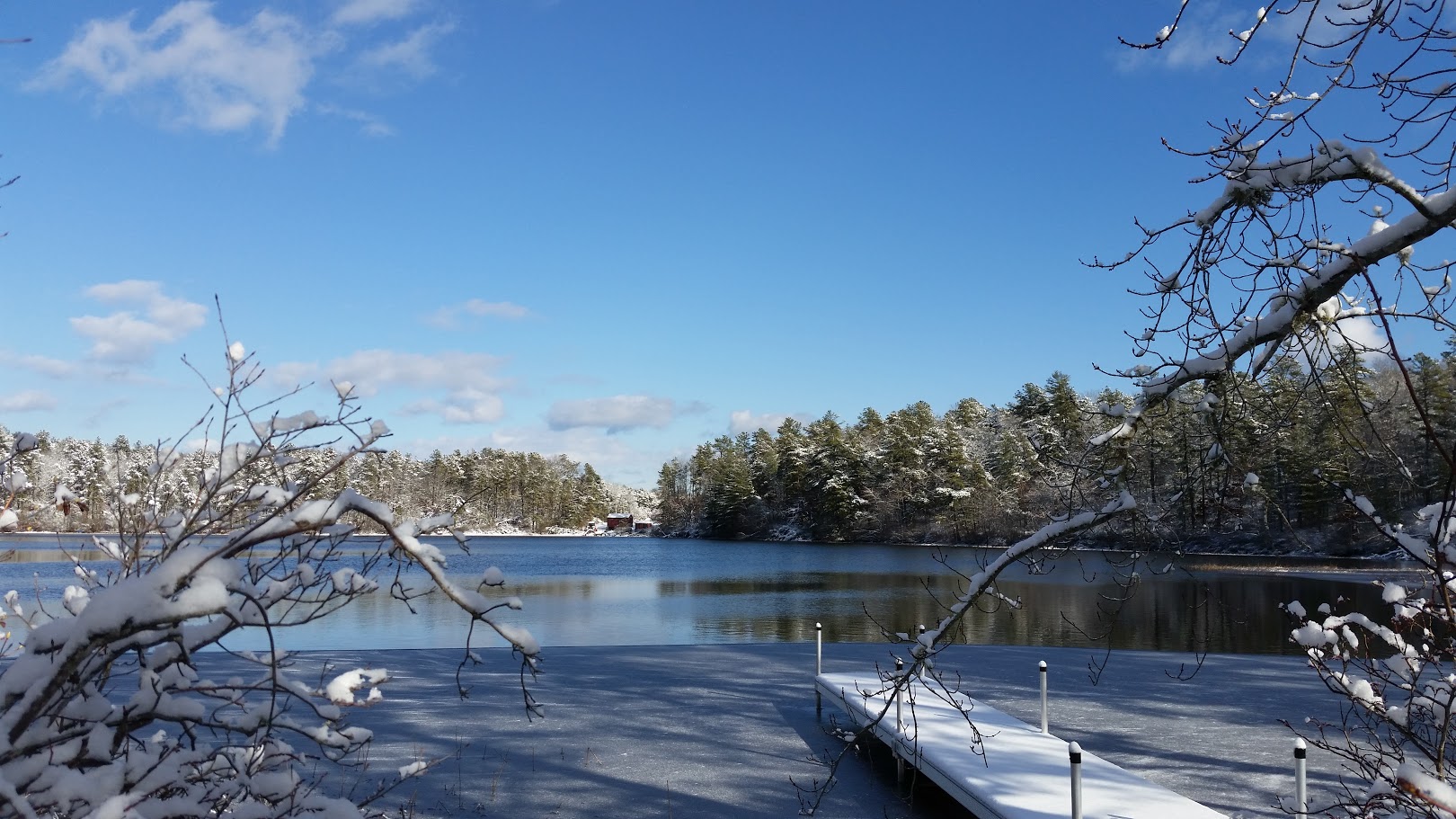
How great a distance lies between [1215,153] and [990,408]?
194 feet

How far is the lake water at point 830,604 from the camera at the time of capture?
53.4 feet

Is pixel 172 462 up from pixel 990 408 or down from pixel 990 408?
down

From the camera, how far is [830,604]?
22812mm

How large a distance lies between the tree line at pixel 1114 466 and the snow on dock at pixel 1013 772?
1491 millimetres

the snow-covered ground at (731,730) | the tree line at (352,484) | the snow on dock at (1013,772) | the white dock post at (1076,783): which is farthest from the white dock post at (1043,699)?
the tree line at (352,484)

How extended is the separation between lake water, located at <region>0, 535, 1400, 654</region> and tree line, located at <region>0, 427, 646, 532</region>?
2339 millimetres

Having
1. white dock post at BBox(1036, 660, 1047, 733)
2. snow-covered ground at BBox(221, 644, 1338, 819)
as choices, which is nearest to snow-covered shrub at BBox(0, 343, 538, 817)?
snow-covered ground at BBox(221, 644, 1338, 819)

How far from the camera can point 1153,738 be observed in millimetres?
7969

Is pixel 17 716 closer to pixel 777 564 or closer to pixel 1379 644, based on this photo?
pixel 1379 644

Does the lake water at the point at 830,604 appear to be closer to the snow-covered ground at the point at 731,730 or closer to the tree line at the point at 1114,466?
the tree line at the point at 1114,466

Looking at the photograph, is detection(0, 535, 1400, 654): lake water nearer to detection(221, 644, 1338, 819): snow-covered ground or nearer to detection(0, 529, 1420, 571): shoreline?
detection(0, 529, 1420, 571): shoreline

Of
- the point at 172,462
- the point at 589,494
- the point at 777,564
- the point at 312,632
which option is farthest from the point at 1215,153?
the point at 589,494

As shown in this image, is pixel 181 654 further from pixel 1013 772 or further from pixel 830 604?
pixel 830 604

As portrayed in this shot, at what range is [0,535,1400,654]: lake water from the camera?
16266 mm
